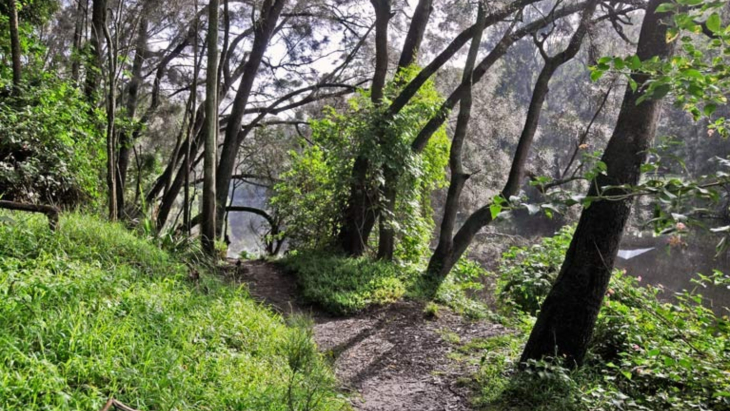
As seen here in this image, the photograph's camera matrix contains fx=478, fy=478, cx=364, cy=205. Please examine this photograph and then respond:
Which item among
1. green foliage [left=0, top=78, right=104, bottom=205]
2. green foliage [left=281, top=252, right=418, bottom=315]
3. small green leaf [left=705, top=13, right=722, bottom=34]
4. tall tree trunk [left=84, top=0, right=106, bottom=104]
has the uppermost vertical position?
tall tree trunk [left=84, top=0, right=106, bottom=104]

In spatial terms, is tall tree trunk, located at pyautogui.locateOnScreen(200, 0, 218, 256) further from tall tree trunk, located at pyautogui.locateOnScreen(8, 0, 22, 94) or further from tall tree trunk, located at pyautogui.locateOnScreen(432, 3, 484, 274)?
tall tree trunk, located at pyautogui.locateOnScreen(432, 3, 484, 274)

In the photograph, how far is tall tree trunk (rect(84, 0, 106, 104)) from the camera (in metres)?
7.25

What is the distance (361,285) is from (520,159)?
3.11m

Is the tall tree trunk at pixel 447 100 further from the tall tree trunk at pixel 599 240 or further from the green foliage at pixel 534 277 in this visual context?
the tall tree trunk at pixel 599 240

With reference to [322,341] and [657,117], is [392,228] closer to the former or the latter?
[322,341]

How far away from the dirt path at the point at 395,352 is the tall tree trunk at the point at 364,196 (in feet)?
5.28

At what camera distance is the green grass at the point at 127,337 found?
2211 mm

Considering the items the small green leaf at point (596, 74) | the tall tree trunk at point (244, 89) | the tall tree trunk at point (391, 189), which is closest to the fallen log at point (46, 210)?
the small green leaf at point (596, 74)

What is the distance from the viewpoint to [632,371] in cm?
343

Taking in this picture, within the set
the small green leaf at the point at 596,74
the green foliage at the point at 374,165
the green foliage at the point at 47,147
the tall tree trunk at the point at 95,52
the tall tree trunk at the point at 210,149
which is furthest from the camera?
the green foliage at the point at 374,165

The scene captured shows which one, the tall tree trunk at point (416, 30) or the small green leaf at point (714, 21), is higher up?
the tall tree trunk at point (416, 30)

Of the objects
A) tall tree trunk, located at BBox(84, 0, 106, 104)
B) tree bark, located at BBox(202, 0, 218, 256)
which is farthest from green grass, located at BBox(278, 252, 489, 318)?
tall tree trunk, located at BBox(84, 0, 106, 104)

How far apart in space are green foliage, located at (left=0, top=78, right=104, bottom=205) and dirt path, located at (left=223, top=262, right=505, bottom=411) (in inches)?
113

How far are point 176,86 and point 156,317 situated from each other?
11108 millimetres
